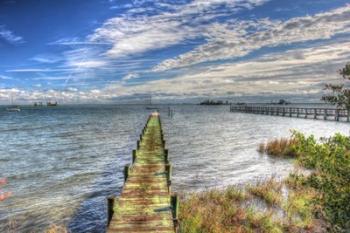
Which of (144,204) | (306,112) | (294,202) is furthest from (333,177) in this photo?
(306,112)

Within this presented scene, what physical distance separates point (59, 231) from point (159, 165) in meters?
4.87

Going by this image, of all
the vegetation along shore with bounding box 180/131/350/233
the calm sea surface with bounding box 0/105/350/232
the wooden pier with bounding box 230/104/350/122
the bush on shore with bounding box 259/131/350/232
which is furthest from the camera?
the wooden pier with bounding box 230/104/350/122

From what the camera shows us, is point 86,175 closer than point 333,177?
No

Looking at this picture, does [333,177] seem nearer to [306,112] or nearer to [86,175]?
[86,175]

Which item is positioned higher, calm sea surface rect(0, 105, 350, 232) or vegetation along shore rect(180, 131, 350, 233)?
vegetation along shore rect(180, 131, 350, 233)

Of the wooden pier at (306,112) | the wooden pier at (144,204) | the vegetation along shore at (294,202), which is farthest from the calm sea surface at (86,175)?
the wooden pier at (306,112)

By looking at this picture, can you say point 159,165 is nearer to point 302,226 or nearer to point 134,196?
point 134,196

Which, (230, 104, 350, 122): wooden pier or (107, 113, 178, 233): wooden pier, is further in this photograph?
(230, 104, 350, 122): wooden pier

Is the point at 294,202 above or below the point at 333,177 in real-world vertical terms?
below

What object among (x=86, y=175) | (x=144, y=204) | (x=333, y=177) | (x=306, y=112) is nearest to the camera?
(x=333, y=177)

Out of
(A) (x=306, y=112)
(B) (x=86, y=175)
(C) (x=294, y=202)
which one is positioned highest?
(A) (x=306, y=112)

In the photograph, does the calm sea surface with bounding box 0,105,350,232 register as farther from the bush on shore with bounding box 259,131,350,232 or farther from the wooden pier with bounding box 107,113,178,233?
the bush on shore with bounding box 259,131,350,232

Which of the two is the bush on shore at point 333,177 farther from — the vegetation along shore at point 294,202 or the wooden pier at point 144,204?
the wooden pier at point 144,204

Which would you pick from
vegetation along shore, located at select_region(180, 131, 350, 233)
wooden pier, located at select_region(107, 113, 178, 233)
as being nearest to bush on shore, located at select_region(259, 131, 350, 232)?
vegetation along shore, located at select_region(180, 131, 350, 233)
